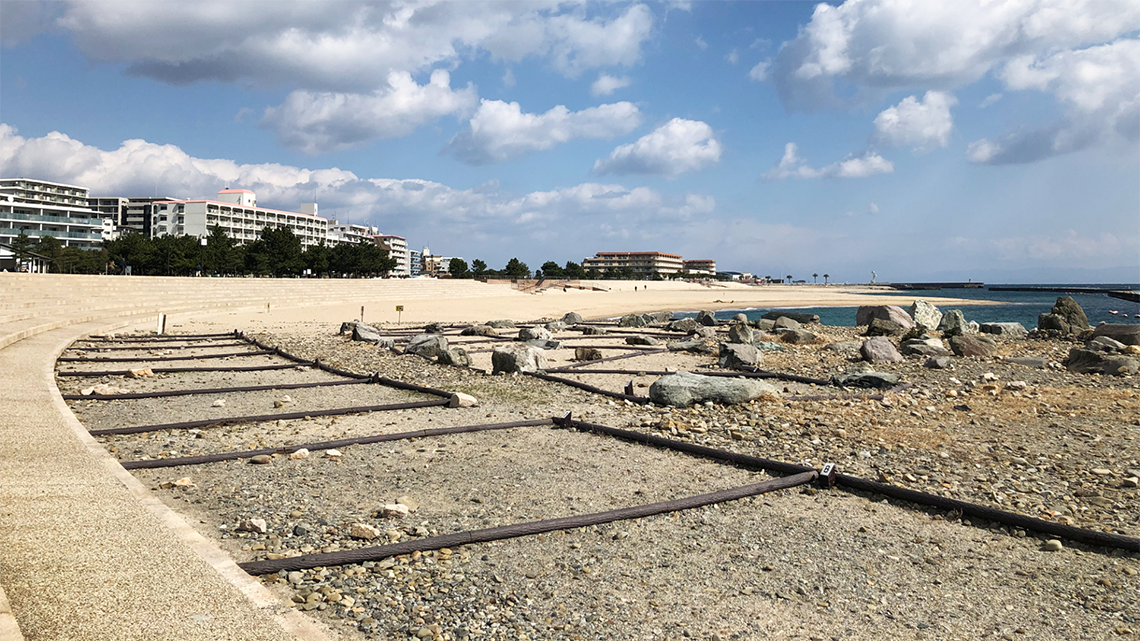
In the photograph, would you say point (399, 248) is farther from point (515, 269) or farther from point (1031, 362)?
point (1031, 362)

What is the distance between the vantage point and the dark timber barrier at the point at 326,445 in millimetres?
6727

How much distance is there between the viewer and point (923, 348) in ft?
57.9

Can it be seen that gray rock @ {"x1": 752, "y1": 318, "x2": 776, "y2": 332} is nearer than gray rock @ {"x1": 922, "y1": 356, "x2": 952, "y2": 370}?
No

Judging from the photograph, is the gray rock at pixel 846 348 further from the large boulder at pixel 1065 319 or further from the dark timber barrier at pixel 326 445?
the dark timber barrier at pixel 326 445

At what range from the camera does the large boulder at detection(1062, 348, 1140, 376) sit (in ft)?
47.7

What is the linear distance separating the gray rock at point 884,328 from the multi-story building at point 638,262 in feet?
478

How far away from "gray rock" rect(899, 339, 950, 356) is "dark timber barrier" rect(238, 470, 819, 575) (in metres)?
12.7

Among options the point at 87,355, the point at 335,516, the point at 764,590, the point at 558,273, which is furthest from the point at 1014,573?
the point at 558,273

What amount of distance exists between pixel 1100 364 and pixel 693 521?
→ 1412 cm

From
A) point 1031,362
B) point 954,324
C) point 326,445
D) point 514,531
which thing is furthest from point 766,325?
point 514,531

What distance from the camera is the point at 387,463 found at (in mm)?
7246

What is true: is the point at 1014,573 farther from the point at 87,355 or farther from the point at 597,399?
the point at 87,355

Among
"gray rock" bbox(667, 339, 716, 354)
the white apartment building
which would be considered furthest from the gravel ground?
the white apartment building

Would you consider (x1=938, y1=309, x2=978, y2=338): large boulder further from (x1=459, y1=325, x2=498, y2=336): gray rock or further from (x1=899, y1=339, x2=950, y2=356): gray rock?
(x1=459, y1=325, x2=498, y2=336): gray rock
